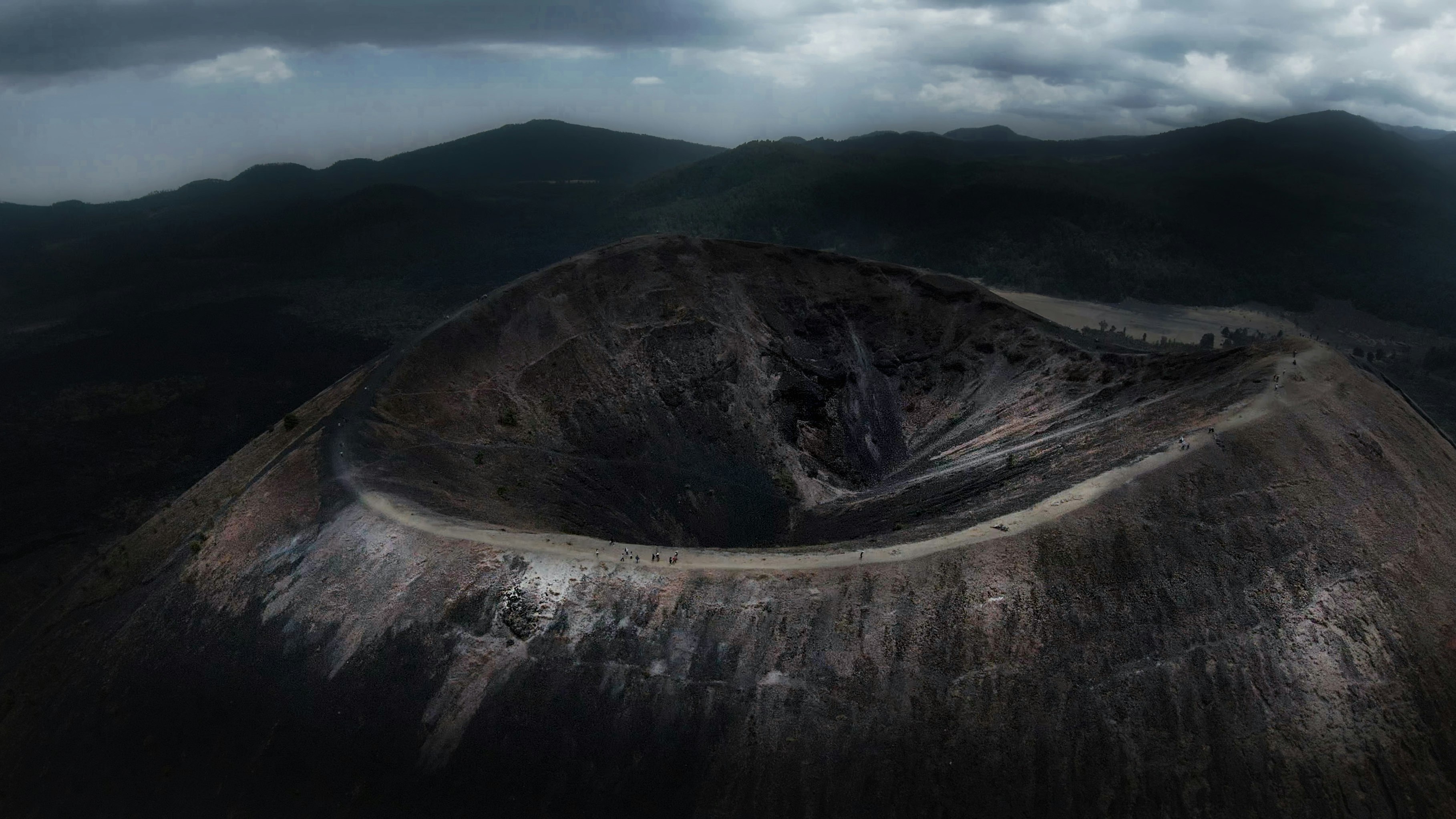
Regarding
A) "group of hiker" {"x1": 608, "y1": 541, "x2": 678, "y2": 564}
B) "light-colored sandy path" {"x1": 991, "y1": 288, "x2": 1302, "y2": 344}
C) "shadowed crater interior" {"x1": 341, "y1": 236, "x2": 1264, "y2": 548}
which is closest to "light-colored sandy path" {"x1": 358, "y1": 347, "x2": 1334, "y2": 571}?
"group of hiker" {"x1": 608, "y1": 541, "x2": 678, "y2": 564}

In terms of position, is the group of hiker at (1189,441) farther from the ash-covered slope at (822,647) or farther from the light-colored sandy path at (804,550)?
the ash-covered slope at (822,647)

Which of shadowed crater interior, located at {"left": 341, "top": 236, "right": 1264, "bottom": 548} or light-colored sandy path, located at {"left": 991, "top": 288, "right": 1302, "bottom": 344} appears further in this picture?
light-colored sandy path, located at {"left": 991, "top": 288, "right": 1302, "bottom": 344}

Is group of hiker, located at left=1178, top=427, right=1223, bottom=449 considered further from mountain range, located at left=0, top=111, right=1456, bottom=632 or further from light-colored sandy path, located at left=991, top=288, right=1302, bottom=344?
light-colored sandy path, located at left=991, top=288, right=1302, bottom=344

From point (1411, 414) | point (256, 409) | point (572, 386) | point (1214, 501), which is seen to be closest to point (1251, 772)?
point (1214, 501)

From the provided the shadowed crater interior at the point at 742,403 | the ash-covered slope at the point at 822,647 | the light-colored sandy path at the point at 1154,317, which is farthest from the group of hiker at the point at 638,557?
the light-colored sandy path at the point at 1154,317

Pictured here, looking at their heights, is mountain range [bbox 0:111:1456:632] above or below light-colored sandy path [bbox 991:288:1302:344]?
above

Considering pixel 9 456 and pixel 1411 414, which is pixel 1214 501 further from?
pixel 9 456

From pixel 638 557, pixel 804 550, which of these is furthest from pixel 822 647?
pixel 638 557
